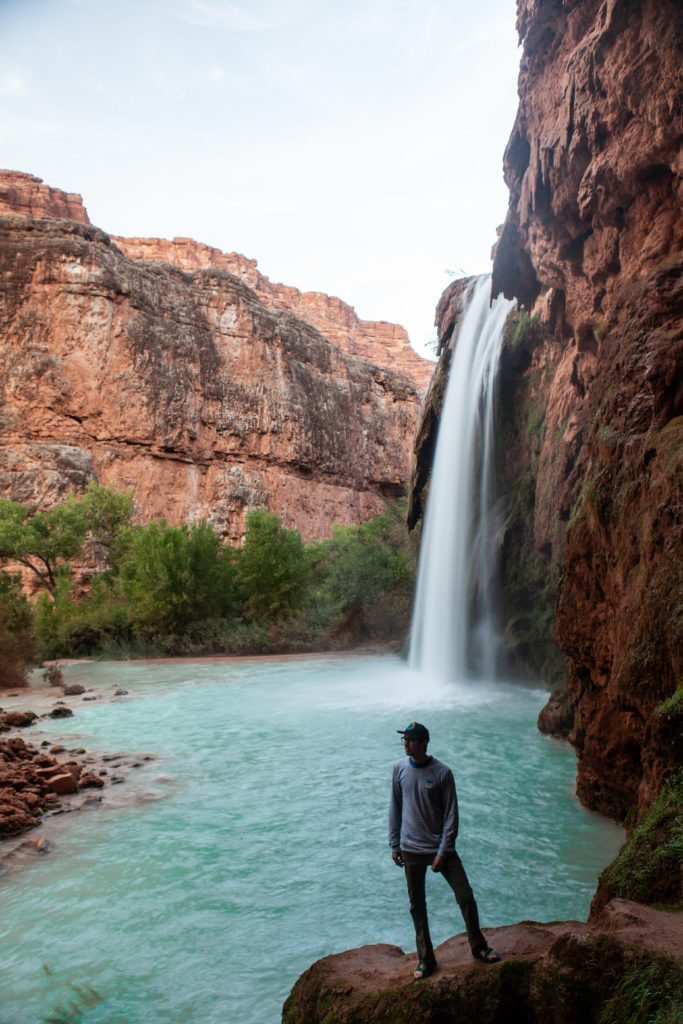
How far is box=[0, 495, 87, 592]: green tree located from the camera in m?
23.2

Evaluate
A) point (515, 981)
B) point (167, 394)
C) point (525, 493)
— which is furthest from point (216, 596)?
point (515, 981)

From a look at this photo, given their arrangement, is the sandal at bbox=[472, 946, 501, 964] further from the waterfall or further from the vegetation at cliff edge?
the vegetation at cliff edge

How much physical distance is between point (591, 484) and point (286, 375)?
3579 cm

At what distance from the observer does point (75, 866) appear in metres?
4.39

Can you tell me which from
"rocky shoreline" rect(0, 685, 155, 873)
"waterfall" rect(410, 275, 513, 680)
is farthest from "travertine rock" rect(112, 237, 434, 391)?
"rocky shoreline" rect(0, 685, 155, 873)

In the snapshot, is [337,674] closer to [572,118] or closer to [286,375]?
[572,118]

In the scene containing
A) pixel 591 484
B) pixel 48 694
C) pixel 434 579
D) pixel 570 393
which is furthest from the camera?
pixel 434 579

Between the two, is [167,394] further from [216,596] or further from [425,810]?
[425,810]

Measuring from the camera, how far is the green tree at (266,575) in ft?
71.2

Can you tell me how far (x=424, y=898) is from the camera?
246 cm

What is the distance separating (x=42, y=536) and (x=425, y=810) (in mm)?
24297

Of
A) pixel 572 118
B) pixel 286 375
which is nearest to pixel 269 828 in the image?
pixel 572 118

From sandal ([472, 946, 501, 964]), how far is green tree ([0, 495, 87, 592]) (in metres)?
23.7

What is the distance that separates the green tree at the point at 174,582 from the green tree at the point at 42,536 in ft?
12.5
